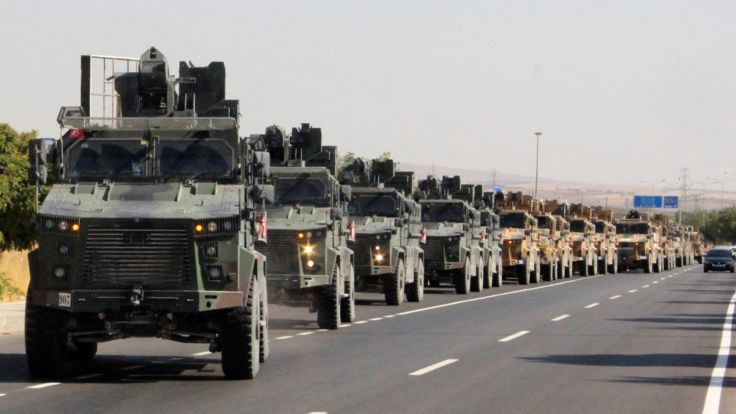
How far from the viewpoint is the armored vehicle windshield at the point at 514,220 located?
52.8 m

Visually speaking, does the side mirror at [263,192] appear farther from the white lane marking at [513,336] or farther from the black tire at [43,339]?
the white lane marking at [513,336]

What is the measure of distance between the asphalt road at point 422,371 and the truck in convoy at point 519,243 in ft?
76.8

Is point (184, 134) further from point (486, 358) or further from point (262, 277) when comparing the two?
point (486, 358)

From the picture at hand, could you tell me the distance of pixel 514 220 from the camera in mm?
53188

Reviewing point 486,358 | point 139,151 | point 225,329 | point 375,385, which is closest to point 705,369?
point 486,358

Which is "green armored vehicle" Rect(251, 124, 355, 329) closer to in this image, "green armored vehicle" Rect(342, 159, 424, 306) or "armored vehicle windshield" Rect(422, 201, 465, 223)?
"green armored vehicle" Rect(342, 159, 424, 306)

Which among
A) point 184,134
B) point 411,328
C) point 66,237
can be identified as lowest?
point 411,328

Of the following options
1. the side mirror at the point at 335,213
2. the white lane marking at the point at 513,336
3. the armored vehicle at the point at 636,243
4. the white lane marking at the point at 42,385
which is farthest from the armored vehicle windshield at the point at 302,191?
the armored vehicle at the point at 636,243

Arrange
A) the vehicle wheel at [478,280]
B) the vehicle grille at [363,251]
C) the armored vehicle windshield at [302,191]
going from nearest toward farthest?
1. the armored vehicle windshield at [302,191]
2. the vehicle grille at [363,251]
3. the vehicle wheel at [478,280]

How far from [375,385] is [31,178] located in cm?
417

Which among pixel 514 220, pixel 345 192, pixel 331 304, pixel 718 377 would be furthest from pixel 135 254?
pixel 514 220

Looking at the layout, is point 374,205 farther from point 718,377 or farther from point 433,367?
point 718,377

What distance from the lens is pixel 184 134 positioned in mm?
16578

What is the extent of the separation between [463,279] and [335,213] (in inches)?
649
